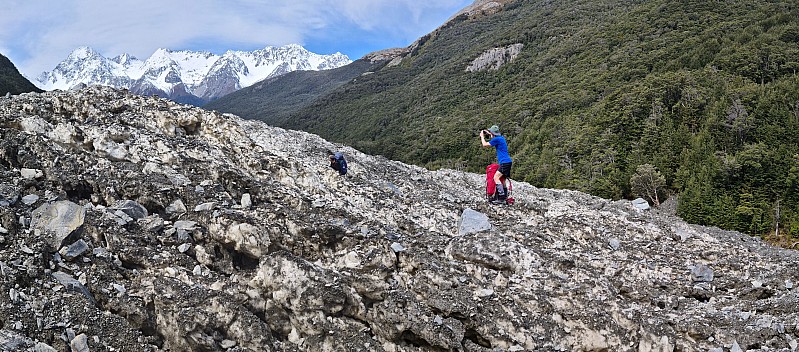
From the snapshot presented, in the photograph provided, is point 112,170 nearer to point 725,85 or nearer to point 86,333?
point 86,333

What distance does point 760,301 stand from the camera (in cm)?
1194

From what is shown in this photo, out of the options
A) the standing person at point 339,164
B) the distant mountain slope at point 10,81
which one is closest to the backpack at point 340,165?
the standing person at point 339,164

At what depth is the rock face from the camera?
33.0ft

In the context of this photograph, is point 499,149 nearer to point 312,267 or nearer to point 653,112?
point 312,267

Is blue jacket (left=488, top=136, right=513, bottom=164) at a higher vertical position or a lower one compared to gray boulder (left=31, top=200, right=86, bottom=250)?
lower

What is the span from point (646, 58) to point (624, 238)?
9918cm

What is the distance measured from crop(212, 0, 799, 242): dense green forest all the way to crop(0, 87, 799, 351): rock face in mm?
41486

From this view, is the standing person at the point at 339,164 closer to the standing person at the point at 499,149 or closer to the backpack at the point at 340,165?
the backpack at the point at 340,165

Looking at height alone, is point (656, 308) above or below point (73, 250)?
below

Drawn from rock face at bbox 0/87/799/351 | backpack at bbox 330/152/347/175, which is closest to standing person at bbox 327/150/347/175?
backpack at bbox 330/152/347/175

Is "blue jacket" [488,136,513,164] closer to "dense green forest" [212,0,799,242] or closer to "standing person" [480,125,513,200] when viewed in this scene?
"standing person" [480,125,513,200]

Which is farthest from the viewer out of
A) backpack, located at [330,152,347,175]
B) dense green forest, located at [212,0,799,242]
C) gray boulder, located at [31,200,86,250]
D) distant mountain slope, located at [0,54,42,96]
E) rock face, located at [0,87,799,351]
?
distant mountain slope, located at [0,54,42,96]

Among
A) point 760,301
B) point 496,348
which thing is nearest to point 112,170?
point 496,348

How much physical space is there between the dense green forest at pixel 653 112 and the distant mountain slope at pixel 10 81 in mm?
76935
